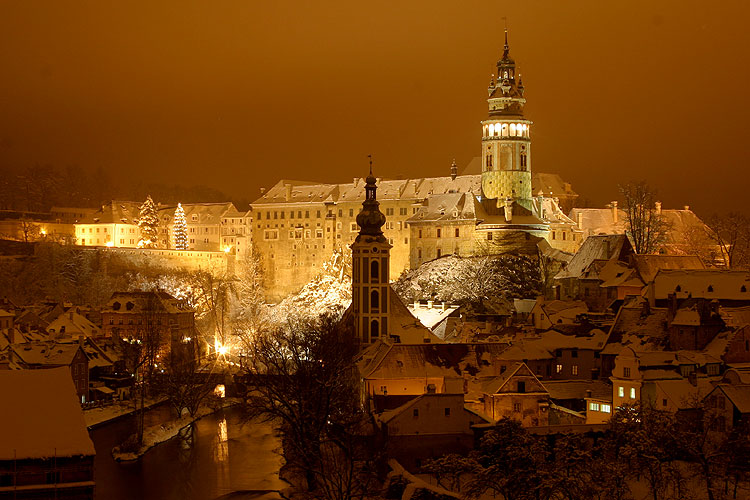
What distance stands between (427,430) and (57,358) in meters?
21.3

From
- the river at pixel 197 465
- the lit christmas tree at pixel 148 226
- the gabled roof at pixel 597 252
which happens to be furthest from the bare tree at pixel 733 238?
the lit christmas tree at pixel 148 226

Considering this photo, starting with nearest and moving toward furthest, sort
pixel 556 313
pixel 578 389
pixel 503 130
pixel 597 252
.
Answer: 1. pixel 578 389
2. pixel 556 313
3. pixel 597 252
4. pixel 503 130

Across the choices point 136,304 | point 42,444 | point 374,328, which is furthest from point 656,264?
point 42,444

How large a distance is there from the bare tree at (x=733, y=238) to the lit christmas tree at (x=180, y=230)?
44.1m

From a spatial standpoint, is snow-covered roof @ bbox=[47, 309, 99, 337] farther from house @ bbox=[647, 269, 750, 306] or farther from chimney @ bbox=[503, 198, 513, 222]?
house @ bbox=[647, 269, 750, 306]

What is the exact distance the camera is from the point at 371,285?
161 ft

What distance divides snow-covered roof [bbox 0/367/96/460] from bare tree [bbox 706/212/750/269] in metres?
47.8

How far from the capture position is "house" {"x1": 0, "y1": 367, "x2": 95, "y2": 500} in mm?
25656

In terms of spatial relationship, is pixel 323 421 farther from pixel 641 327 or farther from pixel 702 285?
pixel 702 285

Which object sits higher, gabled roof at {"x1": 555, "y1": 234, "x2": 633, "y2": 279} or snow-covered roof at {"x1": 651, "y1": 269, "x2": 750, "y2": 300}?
gabled roof at {"x1": 555, "y1": 234, "x2": 633, "y2": 279}

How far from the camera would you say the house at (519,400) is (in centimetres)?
3550

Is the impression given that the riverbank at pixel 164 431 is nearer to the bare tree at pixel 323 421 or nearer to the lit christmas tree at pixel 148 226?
the bare tree at pixel 323 421

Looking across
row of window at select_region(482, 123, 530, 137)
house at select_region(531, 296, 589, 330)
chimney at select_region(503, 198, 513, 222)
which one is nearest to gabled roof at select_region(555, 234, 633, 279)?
house at select_region(531, 296, 589, 330)

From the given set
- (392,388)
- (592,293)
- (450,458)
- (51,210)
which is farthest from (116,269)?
(450,458)
